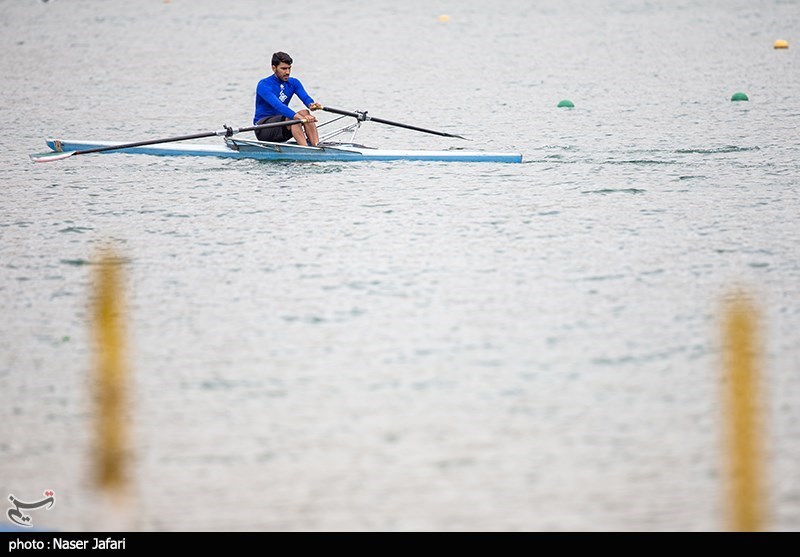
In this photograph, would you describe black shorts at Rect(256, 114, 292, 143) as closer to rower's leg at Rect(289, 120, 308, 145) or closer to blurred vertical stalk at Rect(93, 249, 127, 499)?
rower's leg at Rect(289, 120, 308, 145)

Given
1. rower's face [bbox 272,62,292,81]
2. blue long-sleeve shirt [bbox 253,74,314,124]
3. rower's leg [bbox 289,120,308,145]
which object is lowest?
rower's leg [bbox 289,120,308,145]

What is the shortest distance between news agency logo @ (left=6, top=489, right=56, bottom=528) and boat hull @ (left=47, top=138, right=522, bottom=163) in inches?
319

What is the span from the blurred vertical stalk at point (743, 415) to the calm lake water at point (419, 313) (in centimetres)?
7

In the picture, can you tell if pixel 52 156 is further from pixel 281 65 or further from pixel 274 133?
pixel 281 65

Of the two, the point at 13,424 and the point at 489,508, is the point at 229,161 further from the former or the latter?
the point at 489,508

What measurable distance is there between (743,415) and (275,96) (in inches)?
321

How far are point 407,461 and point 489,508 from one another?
0.58 meters

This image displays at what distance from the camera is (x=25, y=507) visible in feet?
17.0

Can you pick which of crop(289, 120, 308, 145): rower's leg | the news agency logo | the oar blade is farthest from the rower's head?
the news agency logo

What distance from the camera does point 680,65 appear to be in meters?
21.4

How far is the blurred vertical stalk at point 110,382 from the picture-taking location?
550 centimetres

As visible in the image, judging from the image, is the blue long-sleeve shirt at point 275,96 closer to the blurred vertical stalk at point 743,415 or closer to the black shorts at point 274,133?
the black shorts at point 274,133

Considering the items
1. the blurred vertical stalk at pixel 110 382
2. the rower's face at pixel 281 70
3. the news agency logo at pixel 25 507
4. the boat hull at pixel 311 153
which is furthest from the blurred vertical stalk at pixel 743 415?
the rower's face at pixel 281 70

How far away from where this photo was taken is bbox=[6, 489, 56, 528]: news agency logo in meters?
5.05
